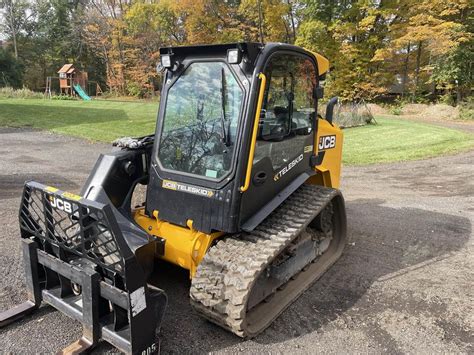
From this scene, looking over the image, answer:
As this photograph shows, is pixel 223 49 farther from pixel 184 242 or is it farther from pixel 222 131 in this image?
pixel 184 242

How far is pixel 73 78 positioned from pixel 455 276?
1890 inches

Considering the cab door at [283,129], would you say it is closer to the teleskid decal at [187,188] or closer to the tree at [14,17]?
the teleskid decal at [187,188]

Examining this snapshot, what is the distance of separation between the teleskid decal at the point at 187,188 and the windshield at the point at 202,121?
130 mm

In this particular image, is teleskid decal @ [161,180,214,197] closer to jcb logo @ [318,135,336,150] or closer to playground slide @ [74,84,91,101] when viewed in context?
jcb logo @ [318,135,336,150]

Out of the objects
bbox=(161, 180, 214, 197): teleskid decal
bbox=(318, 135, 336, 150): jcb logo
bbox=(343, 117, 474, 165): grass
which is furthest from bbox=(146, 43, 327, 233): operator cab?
bbox=(343, 117, 474, 165): grass

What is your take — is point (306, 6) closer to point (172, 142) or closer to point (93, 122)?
point (93, 122)

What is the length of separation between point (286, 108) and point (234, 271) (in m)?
1.66

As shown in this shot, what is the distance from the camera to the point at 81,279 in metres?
2.90

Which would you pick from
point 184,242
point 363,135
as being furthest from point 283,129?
point 363,135

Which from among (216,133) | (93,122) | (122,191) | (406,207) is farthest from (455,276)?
(93,122)

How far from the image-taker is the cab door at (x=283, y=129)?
3.42 m

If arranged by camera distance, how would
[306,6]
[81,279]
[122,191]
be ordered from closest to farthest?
1. [81,279]
2. [122,191]
3. [306,6]

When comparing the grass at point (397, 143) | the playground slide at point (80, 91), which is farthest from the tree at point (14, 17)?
the grass at point (397, 143)

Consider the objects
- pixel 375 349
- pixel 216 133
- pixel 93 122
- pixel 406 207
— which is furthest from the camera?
pixel 93 122
